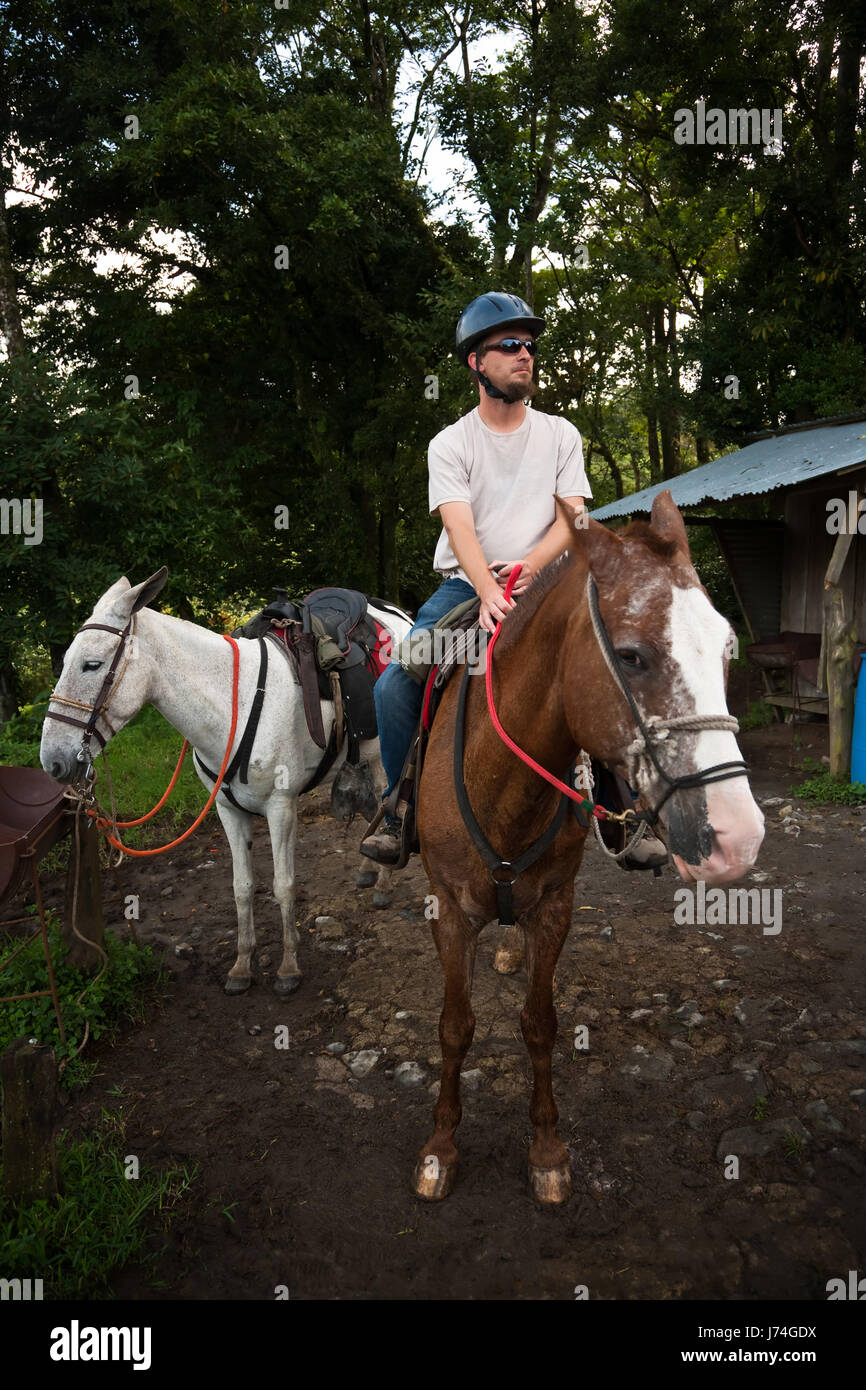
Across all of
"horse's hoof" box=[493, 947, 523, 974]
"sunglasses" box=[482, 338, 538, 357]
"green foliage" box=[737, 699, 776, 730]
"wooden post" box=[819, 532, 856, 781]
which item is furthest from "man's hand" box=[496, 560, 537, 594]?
"green foliage" box=[737, 699, 776, 730]

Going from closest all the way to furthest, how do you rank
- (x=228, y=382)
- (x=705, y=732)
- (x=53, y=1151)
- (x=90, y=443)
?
(x=705, y=732), (x=53, y=1151), (x=90, y=443), (x=228, y=382)

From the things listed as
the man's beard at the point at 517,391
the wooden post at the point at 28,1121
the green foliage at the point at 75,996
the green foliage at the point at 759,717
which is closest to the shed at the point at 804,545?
the green foliage at the point at 759,717

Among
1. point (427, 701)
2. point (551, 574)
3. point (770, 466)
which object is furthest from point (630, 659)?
point (770, 466)

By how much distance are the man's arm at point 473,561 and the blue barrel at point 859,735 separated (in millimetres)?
6418

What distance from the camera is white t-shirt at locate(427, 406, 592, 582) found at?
304 centimetres

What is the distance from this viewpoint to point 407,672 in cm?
336

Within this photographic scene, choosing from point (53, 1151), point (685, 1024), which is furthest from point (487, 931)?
point (53, 1151)

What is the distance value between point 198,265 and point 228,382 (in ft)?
6.67

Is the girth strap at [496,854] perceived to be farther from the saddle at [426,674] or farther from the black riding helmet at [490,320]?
the black riding helmet at [490,320]

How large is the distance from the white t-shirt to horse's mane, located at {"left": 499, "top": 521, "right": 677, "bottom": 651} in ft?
1.93

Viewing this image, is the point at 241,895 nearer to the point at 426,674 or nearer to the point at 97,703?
the point at 97,703

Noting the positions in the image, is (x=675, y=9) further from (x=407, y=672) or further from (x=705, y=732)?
(x=705, y=732)

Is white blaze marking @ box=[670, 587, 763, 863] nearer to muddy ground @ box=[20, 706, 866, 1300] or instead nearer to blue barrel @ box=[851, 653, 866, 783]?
muddy ground @ box=[20, 706, 866, 1300]

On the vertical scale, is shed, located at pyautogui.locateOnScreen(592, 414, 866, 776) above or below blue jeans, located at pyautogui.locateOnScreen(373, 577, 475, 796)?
above
